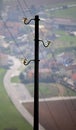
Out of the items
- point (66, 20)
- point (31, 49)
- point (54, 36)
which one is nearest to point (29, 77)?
A: point (31, 49)

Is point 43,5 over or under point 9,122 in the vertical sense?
over

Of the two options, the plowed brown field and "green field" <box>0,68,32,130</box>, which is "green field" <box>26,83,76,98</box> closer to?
the plowed brown field

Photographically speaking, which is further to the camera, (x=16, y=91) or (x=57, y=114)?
(x=57, y=114)

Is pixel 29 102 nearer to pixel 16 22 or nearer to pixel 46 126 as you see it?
pixel 46 126

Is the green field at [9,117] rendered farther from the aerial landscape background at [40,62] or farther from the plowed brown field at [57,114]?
the plowed brown field at [57,114]

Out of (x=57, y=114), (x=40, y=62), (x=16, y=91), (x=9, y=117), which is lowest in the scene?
(x=57, y=114)

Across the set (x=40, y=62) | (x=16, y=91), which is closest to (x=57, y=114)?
(x=16, y=91)

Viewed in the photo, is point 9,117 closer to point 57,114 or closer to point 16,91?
point 16,91
